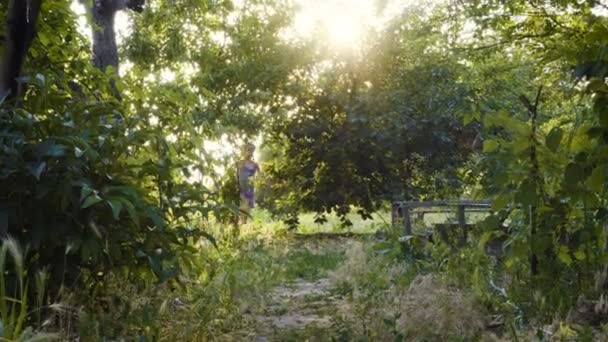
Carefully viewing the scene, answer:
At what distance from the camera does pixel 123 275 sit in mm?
2994

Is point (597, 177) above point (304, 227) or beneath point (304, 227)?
beneath

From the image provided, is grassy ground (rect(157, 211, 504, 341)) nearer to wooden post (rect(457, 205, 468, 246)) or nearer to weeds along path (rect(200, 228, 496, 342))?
weeds along path (rect(200, 228, 496, 342))

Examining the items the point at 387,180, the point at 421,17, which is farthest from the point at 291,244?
the point at 421,17

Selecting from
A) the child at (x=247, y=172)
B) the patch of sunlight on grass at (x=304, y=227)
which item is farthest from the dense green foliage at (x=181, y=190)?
the child at (x=247, y=172)

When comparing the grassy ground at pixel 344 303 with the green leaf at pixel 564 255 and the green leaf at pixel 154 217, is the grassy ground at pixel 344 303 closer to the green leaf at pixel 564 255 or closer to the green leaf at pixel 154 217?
the green leaf at pixel 564 255

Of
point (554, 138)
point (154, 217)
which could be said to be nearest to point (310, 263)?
point (154, 217)

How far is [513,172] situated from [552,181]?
0.39m

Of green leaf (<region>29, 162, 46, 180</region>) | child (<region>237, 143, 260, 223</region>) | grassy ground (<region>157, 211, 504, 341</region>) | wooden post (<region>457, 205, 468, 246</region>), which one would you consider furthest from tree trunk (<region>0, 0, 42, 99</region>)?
child (<region>237, 143, 260, 223</region>)

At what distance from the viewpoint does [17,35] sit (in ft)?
9.62

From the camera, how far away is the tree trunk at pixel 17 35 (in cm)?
292

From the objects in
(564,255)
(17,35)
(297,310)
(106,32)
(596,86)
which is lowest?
(297,310)

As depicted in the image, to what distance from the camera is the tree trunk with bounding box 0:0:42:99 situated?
2916 mm

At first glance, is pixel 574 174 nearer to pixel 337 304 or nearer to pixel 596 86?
pixel 596 86

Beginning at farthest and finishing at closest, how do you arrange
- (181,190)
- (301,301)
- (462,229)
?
(462,229)
(301,301)
(181,190)
